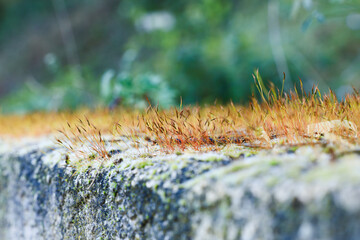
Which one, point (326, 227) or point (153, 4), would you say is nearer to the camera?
point (326, 227)

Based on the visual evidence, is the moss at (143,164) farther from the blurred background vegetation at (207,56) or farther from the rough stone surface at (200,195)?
the blurred background vegetation at (207,56)

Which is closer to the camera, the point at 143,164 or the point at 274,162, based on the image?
the point at 274,162

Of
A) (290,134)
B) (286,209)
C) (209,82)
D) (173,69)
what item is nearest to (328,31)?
(209,82)

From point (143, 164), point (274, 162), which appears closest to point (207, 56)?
point (143, 164)

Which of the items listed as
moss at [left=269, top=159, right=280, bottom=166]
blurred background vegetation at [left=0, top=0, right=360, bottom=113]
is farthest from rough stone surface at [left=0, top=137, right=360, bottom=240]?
blurred background vegetation at [left=0, top=0, right=360, bottom=113]

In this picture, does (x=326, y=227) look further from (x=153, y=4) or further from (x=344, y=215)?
(x=153, y=4)

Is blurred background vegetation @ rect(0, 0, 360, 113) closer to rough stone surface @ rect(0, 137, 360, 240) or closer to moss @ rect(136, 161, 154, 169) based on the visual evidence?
rough stone surface @ rect(0, 137, 360, 240)

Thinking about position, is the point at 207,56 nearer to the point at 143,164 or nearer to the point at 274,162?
the point at 143,164
